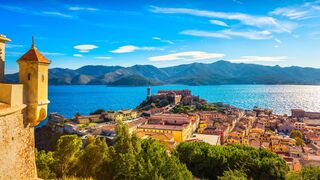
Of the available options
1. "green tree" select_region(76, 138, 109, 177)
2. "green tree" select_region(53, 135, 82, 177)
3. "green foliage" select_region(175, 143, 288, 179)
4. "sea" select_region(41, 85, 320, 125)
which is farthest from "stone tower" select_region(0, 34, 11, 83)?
"sea" select_region(41, 85, 320, 125)

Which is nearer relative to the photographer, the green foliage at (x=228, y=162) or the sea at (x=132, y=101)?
the green foliage at (x=228, y=162)

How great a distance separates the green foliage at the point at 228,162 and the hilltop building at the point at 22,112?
13906 millimetres

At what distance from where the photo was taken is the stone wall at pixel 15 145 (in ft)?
24.2

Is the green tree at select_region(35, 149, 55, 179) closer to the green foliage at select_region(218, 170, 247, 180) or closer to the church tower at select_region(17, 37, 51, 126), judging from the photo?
the church tower at select_region(17, 37, 51, 126)

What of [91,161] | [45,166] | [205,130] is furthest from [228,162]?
[205,130]

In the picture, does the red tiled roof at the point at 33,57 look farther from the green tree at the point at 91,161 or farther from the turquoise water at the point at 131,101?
the turquoise water at the point at 131,101

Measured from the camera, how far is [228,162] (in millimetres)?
20281

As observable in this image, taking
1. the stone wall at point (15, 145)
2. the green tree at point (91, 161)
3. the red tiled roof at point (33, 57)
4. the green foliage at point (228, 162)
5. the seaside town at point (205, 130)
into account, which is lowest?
the seaside town at point (205, 130)

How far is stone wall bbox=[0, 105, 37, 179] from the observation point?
24.2ft

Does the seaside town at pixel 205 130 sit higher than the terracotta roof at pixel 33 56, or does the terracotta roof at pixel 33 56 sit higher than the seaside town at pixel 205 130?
the terracotta roof at pixel 33 56

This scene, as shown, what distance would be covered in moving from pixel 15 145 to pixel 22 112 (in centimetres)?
100

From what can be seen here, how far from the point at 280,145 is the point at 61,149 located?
114 feet

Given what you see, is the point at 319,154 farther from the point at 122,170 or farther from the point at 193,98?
the point at 193,98

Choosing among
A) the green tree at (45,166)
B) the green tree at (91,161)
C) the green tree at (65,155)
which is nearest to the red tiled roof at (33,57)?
the green tree at (45,166)
